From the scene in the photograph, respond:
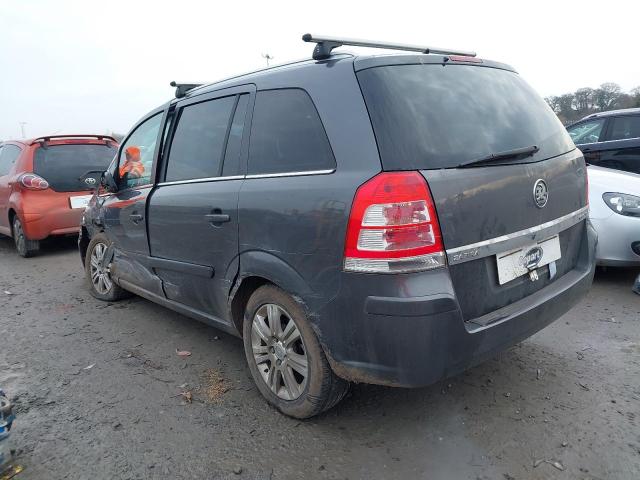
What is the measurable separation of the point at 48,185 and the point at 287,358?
18.0 ft

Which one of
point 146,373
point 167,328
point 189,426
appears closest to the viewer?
point 189,426

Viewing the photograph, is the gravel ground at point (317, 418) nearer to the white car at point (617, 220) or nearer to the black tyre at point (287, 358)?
the black tyre at point (287, 358)

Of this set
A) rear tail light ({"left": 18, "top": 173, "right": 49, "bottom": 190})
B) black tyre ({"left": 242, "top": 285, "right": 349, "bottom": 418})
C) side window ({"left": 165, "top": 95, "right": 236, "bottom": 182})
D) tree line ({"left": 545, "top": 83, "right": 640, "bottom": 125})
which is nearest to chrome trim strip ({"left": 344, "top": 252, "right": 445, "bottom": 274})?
black tyre ({"left": 242, "top": 285, "right": 349, "bottom": 418})

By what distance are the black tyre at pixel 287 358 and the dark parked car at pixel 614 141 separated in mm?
5432

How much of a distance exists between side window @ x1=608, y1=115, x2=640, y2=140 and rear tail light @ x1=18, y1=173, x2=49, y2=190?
298 inches

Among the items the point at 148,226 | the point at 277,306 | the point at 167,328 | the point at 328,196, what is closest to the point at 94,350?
the point at 167,328

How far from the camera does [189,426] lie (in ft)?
8.51

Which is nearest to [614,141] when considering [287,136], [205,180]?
[287,136]

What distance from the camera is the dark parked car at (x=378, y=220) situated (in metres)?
2.03

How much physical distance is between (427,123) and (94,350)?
9.55 feet

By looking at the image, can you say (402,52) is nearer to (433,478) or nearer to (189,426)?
(433,478)

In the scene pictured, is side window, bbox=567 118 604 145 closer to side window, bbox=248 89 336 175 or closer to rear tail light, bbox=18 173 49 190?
side window, bbox=248 89 336 175

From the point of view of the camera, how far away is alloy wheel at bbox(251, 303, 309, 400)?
2506mm

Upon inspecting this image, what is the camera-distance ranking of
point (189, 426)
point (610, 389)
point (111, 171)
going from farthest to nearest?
point (111, 171), point (610, 389), point (189, 426)
